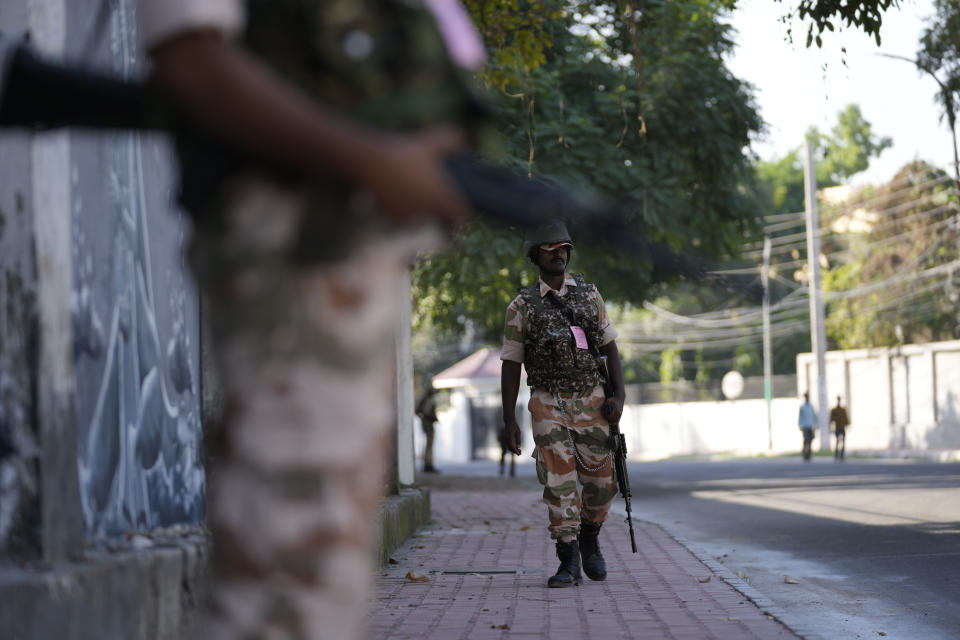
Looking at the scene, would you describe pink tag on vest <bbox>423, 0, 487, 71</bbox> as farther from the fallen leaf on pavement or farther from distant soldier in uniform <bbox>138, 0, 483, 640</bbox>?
the fallen leaf on pavement

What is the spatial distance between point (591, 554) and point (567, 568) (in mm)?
368

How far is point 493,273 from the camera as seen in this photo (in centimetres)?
1828

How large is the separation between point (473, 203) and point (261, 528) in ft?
1.88

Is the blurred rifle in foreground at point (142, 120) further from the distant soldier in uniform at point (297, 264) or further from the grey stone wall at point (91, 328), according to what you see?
the grey stone wall at point (91, 328)

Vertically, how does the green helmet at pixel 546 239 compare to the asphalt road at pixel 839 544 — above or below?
above

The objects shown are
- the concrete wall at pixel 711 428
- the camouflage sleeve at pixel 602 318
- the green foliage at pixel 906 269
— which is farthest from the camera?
the concrete wall at pixel 711 428

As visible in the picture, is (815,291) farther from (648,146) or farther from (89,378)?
(89,378)

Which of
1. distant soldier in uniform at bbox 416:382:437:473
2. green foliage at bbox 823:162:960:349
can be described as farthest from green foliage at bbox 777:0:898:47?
green foliage at bbox 823:162:960:349

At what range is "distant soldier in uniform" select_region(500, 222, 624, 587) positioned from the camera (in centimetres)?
773

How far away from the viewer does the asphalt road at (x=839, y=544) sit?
7.01m

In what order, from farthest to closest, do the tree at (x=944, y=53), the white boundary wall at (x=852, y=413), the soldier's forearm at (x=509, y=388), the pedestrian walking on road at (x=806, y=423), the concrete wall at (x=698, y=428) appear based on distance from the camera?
the concrete wall at (x=698, y=428) → the white boundary wall at (x=852, y=413) → the pedestrian walking on road at (x=806, y=423) → the tree at (x=944, y=53) → the soldier's forearm at (x=509, y=388)

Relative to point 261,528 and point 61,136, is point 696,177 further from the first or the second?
point 261,528

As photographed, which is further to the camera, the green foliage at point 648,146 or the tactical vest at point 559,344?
the green foliage at point 648,146

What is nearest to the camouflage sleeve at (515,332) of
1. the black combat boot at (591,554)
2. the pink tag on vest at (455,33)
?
the black combat boot at (591,554)
